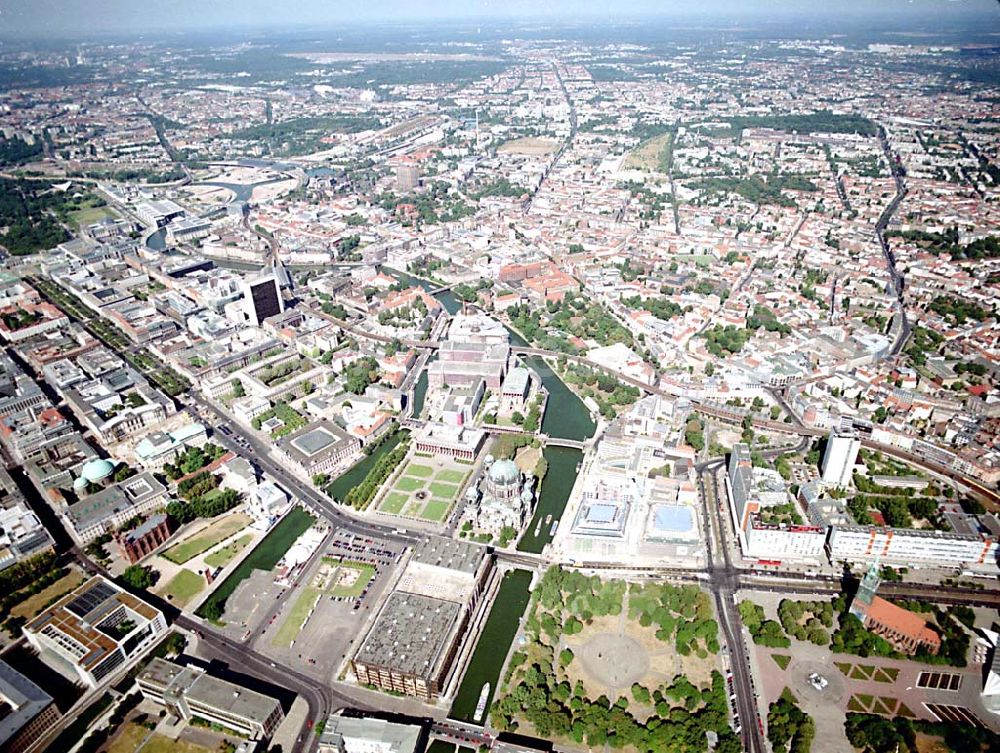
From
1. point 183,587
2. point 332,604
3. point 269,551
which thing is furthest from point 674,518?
point 183,587

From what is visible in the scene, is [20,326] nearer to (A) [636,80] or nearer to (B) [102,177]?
(B) [102,177]

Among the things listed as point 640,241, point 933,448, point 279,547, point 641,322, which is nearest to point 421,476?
point 279,547

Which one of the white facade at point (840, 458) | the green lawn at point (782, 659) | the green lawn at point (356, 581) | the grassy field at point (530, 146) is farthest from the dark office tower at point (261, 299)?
the grassy field at point (530, 146)

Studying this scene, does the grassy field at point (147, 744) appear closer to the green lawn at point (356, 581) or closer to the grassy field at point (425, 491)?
the green lawn at point (356, 581)

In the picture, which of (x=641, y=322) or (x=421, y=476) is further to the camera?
(x=641, y=322)

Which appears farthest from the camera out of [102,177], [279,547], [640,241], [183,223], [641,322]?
[102,177]
